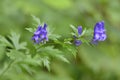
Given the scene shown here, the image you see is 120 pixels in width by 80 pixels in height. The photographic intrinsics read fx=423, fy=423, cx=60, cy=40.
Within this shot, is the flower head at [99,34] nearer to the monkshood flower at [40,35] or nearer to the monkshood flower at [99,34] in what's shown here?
the monkshood flower at [99,34]

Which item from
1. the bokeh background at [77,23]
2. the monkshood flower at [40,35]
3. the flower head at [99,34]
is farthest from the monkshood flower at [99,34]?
the bokeh background at [77,23]

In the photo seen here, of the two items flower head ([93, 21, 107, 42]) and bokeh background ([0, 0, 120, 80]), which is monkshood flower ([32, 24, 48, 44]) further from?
bokeh background ([0, 0, 120, 80])

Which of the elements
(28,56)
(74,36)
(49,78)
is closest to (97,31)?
(74,36)

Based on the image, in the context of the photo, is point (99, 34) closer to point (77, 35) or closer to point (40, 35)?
point (77, 35)

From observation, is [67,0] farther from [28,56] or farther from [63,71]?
[28,56]

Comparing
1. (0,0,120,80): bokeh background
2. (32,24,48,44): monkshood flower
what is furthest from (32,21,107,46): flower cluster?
(0,0,120,80): bokeh background

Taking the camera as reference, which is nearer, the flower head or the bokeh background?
the flower head
